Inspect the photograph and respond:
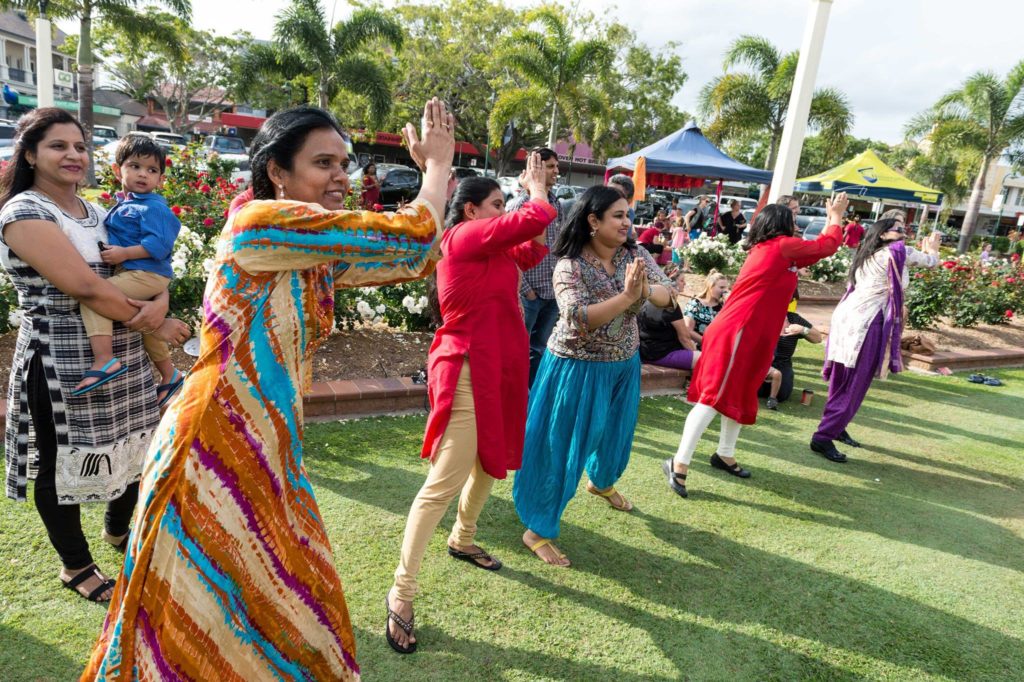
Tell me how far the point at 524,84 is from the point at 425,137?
2767 cm

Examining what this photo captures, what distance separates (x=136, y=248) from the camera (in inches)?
98.3

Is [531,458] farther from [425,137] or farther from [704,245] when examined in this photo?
[704,245]

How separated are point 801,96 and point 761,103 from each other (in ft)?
38.6

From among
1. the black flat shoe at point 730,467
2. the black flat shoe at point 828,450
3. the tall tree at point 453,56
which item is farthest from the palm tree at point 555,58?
the black flat shoe at point 730,467

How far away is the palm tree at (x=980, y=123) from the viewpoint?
73.8 feet

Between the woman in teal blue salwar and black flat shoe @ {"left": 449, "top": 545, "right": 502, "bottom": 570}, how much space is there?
24 cm

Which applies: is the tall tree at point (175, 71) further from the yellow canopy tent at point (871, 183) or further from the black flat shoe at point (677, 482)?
the black flat shoe at point (677, 482)

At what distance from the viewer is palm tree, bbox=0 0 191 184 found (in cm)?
1545

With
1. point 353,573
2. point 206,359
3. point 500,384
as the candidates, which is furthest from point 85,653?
point 500,384

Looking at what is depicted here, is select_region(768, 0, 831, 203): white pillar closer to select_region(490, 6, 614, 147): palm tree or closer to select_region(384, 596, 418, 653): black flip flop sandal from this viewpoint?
select_region(384, 596, 418, 653): black flip flop sandal

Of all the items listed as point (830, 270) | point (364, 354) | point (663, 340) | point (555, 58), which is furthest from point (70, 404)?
point (555, 58)

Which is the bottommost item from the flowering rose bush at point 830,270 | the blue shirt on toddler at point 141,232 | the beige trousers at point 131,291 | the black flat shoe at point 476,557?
the black flat shoe at point 476,557

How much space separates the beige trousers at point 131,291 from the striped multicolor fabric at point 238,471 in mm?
1024

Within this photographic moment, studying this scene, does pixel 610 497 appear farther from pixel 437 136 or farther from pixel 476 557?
pixel 437 136
